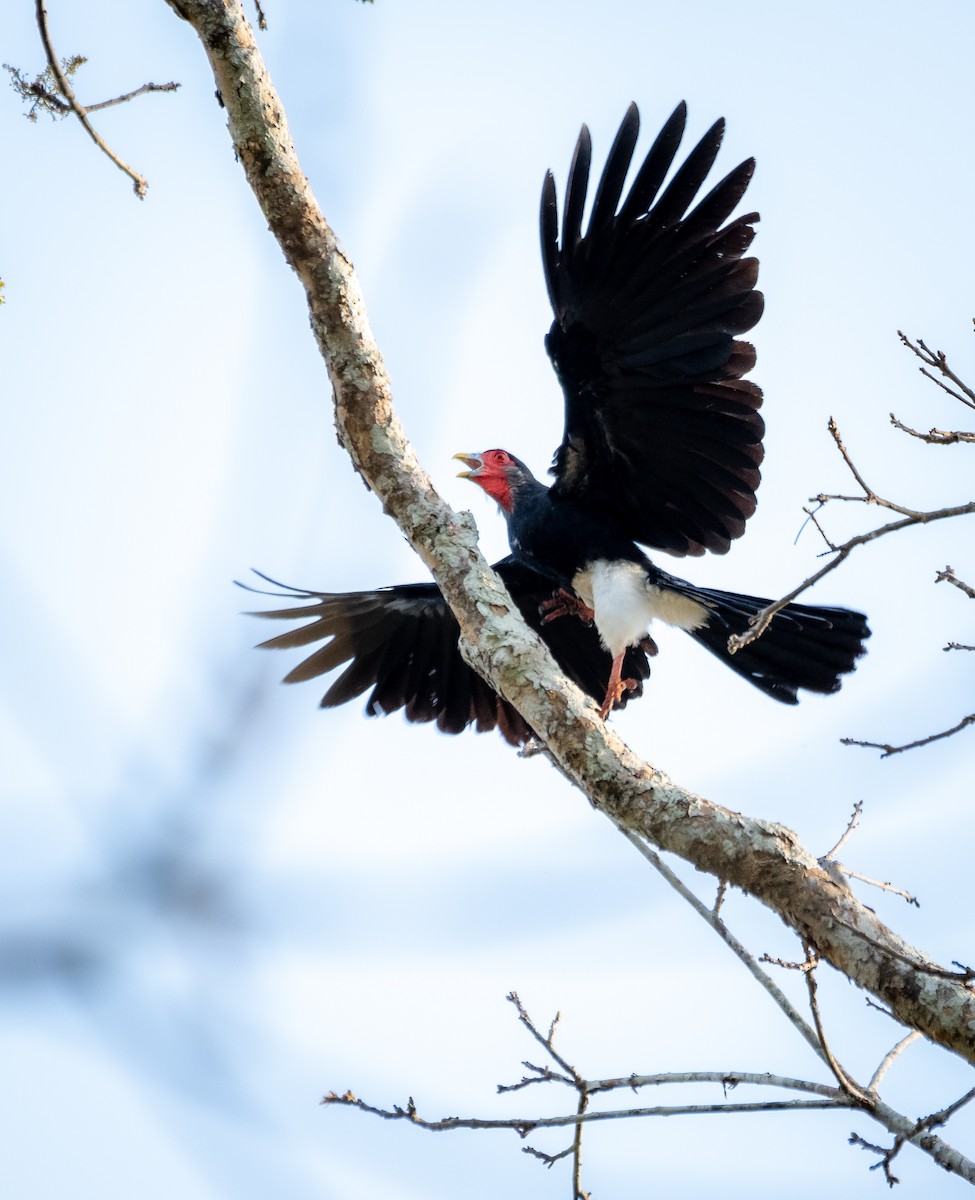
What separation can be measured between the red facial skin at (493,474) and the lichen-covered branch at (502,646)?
6.10 ft

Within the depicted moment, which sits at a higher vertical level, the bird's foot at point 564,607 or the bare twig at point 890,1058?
the bird's foot at point 564,607

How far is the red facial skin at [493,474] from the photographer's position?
5.43 meters

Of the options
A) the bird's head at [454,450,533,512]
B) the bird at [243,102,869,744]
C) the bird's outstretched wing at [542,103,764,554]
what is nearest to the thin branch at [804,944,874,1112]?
the bird at [243,102,869,744]

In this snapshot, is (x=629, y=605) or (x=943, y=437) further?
(x=629, y=605)

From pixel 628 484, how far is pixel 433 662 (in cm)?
127

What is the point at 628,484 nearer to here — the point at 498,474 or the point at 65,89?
the point at 498,474

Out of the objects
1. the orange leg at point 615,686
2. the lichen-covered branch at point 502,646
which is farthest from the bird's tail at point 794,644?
the lichen-covered branch at point 502,646

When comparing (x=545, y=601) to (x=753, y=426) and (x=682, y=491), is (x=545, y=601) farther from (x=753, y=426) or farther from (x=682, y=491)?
(x=753, y=426)

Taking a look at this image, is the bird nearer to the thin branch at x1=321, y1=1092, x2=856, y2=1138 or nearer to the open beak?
the open beak

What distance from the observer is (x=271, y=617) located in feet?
14.8

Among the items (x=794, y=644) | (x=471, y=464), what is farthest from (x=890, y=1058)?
(x=471, y=464)

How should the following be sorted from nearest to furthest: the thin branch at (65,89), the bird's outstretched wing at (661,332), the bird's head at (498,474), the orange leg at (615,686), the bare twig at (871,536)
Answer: the bare twig at (871,536) < the thin branch at (65,89) < the bird's outstretched wing at (661,332) < the orange leg at (615,686) < the bird's head at (498,474)

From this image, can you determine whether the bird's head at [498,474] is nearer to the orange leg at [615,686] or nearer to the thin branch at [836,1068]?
the orange leg at [615,686]

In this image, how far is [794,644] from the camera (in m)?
4.53
